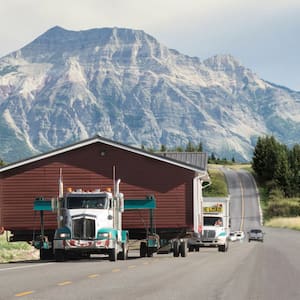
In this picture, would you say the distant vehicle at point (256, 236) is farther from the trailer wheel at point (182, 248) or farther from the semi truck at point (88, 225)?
the semi truck at point (88, 225)

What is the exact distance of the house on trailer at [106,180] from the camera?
146ft

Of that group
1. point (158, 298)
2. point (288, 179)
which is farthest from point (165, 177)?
point (288, 179)

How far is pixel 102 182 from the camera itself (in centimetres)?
4553

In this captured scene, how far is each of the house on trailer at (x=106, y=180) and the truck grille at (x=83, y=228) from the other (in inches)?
418

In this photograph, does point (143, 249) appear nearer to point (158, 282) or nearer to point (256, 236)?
point (158, 282)

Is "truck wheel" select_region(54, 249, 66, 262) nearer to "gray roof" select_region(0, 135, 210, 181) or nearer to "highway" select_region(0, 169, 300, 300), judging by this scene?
"highway" select_region(0, 169, 300, 300)

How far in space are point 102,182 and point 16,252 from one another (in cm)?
686

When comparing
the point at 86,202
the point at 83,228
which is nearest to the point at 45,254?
the point at 86,202

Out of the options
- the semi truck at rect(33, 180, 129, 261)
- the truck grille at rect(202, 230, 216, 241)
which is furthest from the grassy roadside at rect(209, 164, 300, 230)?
the semi truck at rect(33, 180, 129, 261)

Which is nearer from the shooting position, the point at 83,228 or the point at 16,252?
the point at 83,228

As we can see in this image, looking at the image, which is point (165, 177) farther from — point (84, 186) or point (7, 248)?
point (7, 248)

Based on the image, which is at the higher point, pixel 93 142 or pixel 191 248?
pixel 93 142

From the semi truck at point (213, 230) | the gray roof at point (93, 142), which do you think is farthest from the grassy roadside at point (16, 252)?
the semi truck at point (213, 230)

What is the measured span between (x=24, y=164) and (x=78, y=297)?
28.4m
